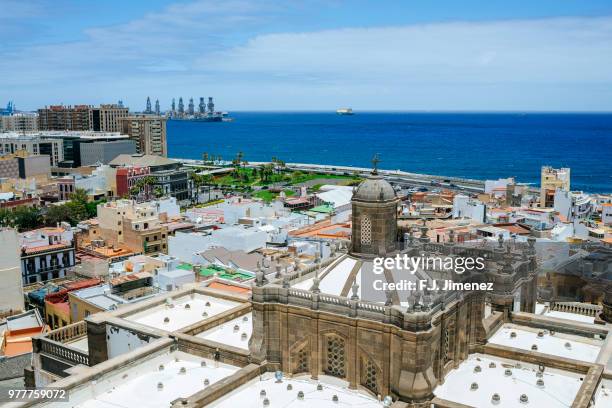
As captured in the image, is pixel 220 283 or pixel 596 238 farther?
pixel 596 238

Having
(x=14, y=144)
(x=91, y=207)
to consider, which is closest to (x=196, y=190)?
(x=91, y=207)

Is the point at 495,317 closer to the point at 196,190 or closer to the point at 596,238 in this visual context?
the point at 596,238

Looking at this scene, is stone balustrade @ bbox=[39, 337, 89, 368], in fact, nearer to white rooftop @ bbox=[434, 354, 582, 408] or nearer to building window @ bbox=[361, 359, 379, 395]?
building window @ bbox=[361, 359, 379, 395]

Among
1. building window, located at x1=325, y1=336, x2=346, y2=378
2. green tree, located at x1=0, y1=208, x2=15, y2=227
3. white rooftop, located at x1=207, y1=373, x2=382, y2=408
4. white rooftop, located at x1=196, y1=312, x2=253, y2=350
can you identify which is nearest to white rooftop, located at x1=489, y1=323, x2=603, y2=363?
building window, located at x1=325, y1=336, x2=346, y2=378

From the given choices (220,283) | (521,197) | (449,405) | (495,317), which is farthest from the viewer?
(521,197)

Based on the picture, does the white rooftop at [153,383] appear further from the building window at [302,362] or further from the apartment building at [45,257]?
the apartment building at [45,257]

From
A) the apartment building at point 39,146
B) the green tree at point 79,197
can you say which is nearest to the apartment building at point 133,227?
the green tree at point 79,197

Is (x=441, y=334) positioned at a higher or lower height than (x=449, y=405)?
higher
